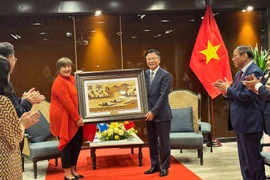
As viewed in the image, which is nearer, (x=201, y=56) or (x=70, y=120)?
(x=70, y=120)

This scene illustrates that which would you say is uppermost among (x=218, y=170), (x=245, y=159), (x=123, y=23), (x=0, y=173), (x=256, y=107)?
(x=123, y=23)

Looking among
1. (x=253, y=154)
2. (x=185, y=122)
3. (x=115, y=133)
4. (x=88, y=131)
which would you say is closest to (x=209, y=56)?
(x=185, y=122)

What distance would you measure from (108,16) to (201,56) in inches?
72.3

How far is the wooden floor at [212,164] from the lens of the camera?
4773mm

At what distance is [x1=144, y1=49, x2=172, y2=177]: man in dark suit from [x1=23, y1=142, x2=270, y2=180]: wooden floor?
1.88ft

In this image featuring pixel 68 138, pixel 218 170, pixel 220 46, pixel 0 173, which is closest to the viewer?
pixel 0 173

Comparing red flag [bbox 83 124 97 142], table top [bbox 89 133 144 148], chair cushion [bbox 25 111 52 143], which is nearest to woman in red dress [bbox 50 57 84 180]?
red flag [bbox 83 124 97 142]

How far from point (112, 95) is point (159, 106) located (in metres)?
0.60

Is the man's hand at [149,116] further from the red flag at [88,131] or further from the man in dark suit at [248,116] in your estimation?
the man in dark suit at [248,116]

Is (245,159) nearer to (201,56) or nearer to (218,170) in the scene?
(218,170)

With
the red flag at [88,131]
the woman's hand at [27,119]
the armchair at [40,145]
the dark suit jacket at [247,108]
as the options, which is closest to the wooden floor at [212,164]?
the armchair at [40,145]

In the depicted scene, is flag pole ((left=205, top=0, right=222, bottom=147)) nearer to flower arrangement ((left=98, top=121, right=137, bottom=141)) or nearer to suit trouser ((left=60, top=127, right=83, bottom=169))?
flower arrangement ((left=98, top=121, right=137, bottom=141))

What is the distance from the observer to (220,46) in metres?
6.45

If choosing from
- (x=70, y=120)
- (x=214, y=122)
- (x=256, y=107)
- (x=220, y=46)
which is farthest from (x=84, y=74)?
(x=214, y=122)
